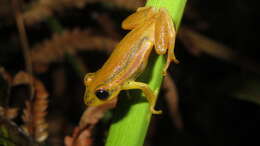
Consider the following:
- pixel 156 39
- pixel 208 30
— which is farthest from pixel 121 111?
pixel 208 30

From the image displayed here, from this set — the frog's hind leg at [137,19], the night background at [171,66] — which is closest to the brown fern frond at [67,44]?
the night background at [171,66]

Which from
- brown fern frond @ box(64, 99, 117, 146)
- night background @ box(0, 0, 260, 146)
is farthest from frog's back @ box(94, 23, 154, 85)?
night background @ box(0, 0, 260, 146)

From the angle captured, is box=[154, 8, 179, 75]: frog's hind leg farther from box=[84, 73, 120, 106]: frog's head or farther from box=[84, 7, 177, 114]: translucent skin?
box=[84, 73, 120, 106]: frog's head

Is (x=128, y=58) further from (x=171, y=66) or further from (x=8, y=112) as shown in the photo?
(x=171, y=66)

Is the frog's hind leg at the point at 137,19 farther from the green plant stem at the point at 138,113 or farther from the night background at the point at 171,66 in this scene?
the night background at the point at 171,66

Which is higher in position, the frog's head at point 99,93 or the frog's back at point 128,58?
the frog's back at point 128,58

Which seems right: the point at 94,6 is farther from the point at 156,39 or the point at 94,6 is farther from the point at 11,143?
the point at 11,143

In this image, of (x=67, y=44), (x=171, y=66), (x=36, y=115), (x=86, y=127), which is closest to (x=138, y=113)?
(x=86, y=127)
